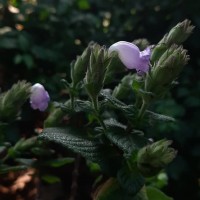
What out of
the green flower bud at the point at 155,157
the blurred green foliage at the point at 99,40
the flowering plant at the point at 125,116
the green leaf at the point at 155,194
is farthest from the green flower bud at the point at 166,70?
the blurred green foliage at the point at 99,40

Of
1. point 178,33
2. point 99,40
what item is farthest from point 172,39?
point 99,40

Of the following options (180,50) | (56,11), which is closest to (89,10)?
(56,11)

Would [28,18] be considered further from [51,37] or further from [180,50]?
[180,50]

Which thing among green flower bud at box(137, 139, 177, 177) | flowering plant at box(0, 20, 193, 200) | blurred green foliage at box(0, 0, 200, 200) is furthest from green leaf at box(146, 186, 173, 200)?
blurred green foliage at box(0, 0, 200, 200)

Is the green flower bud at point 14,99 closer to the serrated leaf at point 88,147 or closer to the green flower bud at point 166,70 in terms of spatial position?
the serrated leaf at point 88,147

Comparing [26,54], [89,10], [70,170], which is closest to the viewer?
[70,170]

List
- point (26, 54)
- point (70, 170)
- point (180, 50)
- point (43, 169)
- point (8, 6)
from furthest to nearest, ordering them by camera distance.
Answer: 1. point (8, 6)
2. point (26, 54)
3. point (70, 170)
4. point (43, 169)
5. point (180, 50)

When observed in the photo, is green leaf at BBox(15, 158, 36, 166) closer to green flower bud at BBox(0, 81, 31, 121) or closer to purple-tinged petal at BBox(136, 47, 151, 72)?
green flower bud at BBox(0, 81, 31, 121)
